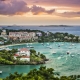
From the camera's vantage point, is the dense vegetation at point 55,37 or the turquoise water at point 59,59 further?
the dense vegetation at point 55,37

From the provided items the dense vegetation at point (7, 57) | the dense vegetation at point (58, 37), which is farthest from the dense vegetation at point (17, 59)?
the dense vegetation at point (58, 37)

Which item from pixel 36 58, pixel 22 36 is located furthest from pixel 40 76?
pixel 22 36

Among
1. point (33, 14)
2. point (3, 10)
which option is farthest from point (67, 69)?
point (3, 10)

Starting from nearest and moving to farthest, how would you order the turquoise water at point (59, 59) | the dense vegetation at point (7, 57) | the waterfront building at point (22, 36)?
1. the turquoise water at point (59, 59)
2. the dense vegetation at point (7, 57)
3. the waterfront building at point (22, 36)

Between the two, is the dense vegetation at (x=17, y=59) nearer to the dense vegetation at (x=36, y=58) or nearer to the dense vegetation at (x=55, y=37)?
the dense vegetation at (x=36, y=58)

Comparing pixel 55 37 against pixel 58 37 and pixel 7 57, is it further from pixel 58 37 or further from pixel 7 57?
pixel 7 57
